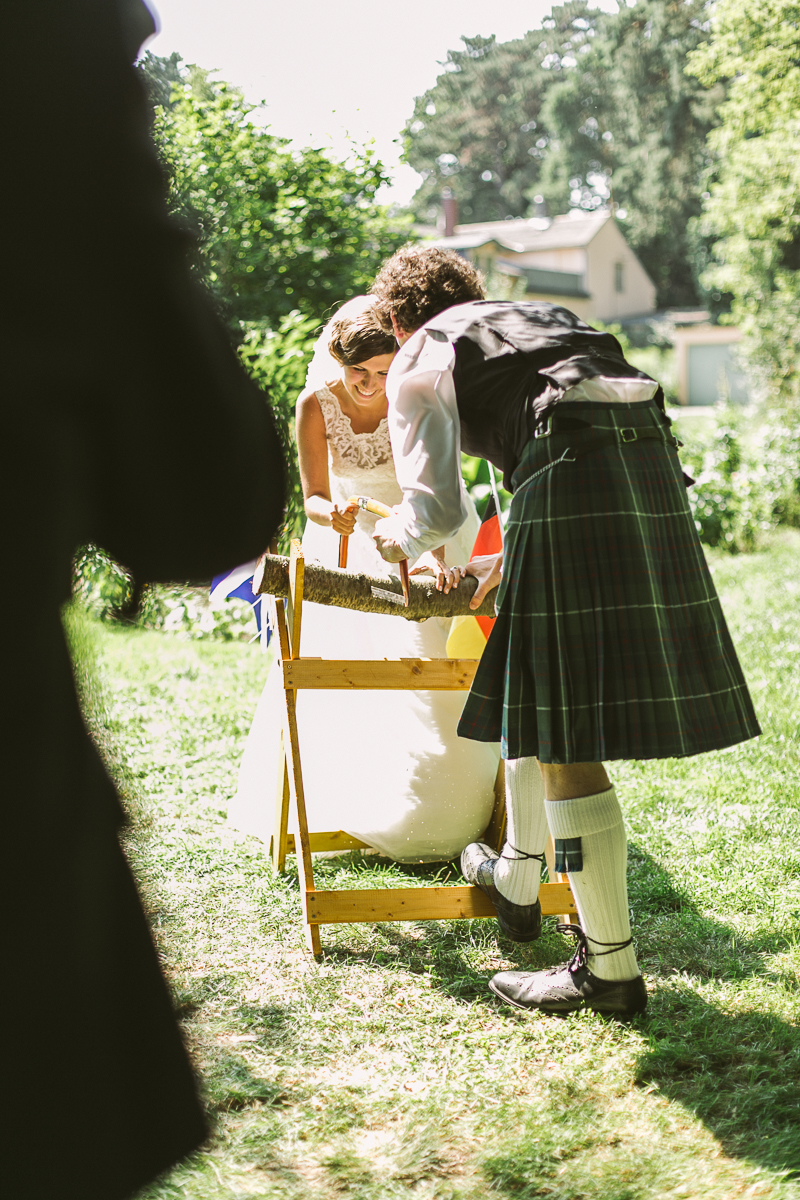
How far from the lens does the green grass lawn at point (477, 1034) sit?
189 centimetres

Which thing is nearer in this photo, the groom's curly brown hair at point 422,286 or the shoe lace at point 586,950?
the shoe lace at point 586,950

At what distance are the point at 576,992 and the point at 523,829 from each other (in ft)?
1.33

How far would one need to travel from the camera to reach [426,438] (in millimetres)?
2352

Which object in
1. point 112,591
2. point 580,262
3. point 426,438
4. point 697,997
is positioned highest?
point 580,262

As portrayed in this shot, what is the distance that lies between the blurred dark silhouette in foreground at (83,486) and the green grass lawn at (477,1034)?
0.04 meters

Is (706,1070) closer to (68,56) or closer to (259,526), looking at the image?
(259,526)

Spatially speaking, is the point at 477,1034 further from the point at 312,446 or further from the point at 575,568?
the point at 312,446

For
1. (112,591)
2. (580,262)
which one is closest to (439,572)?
(112,591)

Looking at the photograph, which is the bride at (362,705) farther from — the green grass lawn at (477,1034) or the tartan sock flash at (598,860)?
the tartan sock flash at (598,860)

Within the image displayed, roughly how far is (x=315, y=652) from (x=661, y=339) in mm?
34306

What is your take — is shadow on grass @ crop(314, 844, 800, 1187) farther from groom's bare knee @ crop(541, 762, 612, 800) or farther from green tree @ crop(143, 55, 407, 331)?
green tree @ crop(143, 55, 407, 331)

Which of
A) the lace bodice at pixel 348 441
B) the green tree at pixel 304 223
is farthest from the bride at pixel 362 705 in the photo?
the green tree at pixel 304 223

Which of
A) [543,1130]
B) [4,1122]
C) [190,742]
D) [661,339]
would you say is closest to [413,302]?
[543,1130]

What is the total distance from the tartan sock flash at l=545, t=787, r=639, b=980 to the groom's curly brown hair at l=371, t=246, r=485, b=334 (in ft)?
4.01
